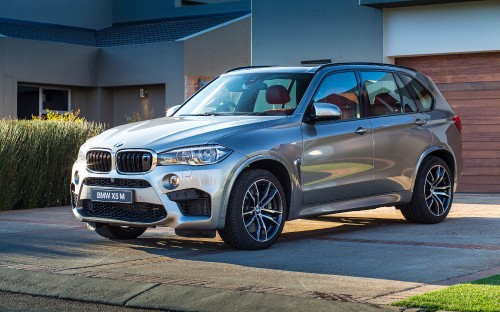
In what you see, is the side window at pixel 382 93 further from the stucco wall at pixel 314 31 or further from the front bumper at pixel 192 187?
the stucco wall at pixel 314 31

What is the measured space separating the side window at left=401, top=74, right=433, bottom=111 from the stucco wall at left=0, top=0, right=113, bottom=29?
27006 millimetres

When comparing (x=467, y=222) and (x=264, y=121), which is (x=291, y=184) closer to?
(x=264, y=121)

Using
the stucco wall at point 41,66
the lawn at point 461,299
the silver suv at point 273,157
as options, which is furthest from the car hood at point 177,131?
the stucco wall at point 41,66

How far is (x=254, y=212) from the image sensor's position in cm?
981

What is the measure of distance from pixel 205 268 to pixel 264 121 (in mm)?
1989

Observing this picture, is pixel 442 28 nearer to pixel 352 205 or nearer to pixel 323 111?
pixel 352 205

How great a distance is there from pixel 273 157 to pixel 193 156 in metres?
0.87

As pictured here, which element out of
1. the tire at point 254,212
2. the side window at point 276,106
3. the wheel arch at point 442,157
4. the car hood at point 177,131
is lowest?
the tire at point 254,212

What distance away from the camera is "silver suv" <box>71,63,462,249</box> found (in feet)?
31.1

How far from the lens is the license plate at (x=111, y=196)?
961 centimetres

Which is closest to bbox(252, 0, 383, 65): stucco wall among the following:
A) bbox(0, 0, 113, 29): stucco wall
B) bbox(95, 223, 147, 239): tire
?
bbox(95, 223, 147, 239): tire

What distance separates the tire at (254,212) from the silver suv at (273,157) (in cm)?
1

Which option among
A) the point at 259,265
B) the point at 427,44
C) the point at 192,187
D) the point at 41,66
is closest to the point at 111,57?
the point at 41,66

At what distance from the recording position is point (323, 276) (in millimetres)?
8195
